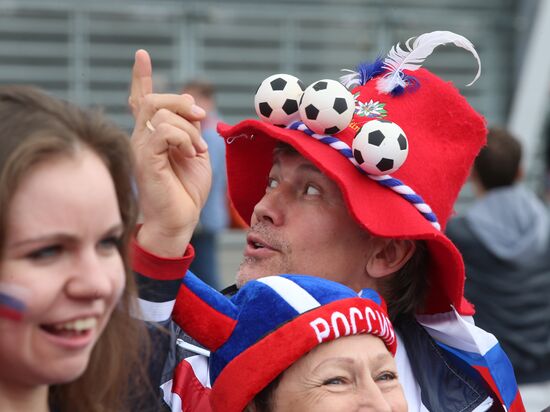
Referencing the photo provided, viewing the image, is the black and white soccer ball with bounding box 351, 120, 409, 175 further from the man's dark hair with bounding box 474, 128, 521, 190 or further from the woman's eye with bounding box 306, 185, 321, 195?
the man's dark hair with bounding box 474, 128, 521, 190

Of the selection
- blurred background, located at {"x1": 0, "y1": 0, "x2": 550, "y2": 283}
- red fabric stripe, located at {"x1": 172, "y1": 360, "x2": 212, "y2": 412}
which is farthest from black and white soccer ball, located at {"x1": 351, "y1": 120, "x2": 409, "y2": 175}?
blurred background, located at {"x1": 0, "y1": 0, "x2": 550, "y2": 283}

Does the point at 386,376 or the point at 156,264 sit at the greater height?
the point at 156,264

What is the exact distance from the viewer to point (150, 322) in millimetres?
2008

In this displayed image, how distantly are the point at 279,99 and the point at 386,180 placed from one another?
12.4 inches

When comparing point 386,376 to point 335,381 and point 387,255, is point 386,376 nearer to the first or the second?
point 335,381

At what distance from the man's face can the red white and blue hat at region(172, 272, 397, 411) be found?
306mm

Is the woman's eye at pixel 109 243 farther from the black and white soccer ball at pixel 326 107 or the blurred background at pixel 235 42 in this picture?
the blurred background at pixel 235 42

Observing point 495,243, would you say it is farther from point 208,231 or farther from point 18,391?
point 18,391

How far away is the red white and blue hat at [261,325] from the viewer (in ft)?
6.95

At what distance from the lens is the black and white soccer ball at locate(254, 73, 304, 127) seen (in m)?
2.61

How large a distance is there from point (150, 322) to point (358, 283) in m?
0.78

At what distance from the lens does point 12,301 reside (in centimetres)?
149

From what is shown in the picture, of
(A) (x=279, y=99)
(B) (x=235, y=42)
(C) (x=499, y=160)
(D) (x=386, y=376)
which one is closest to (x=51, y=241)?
(D) (x=386, y=376)

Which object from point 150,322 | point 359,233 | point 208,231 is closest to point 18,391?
point 150,322
